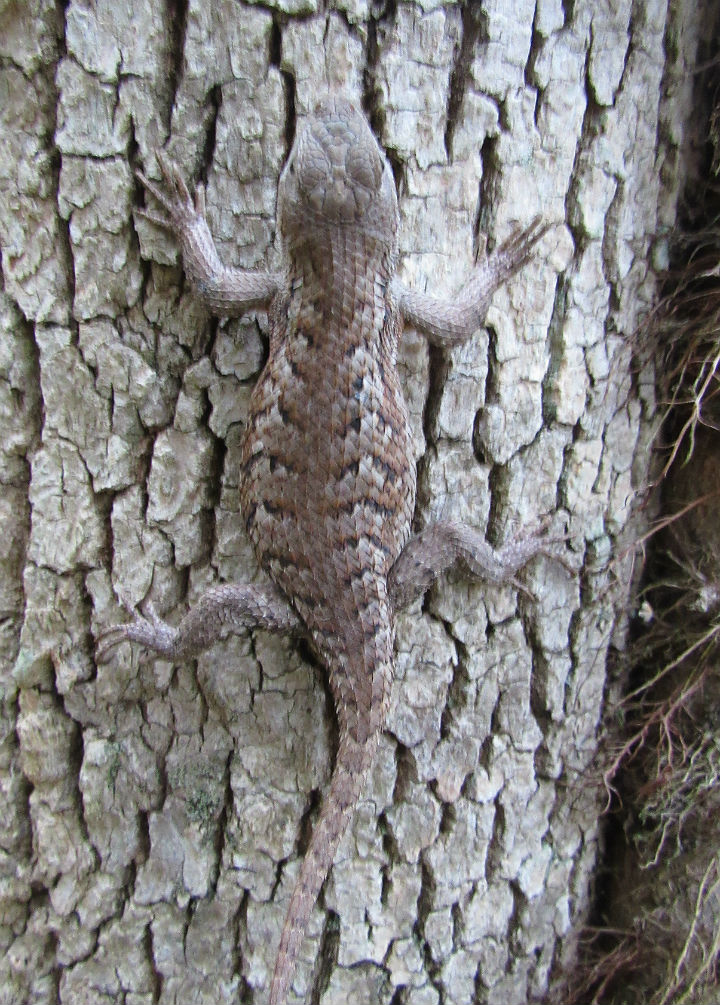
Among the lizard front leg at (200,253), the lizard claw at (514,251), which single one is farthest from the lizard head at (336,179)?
the lizard claw at (514,251)

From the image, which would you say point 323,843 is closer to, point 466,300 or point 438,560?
point 438,560

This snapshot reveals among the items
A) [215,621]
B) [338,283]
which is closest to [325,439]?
[338,283]

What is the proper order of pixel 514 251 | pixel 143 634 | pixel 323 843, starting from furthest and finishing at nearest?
pixel 514 251 < pixel 143 634 < pixel 323 843

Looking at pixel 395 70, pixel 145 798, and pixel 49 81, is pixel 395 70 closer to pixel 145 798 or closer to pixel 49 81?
pixel 49 81

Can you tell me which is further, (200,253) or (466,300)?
A: (466,300)

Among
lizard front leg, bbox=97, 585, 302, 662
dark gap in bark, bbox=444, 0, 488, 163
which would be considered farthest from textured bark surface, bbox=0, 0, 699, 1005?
lizard front leg, bbox=97, 585, 302, 662

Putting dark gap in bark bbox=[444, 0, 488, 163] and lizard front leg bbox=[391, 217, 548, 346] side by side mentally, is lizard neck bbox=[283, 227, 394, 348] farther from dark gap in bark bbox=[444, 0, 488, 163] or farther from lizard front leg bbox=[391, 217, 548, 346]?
dark gap in bark bbox=[444, 0, 488, 163]
